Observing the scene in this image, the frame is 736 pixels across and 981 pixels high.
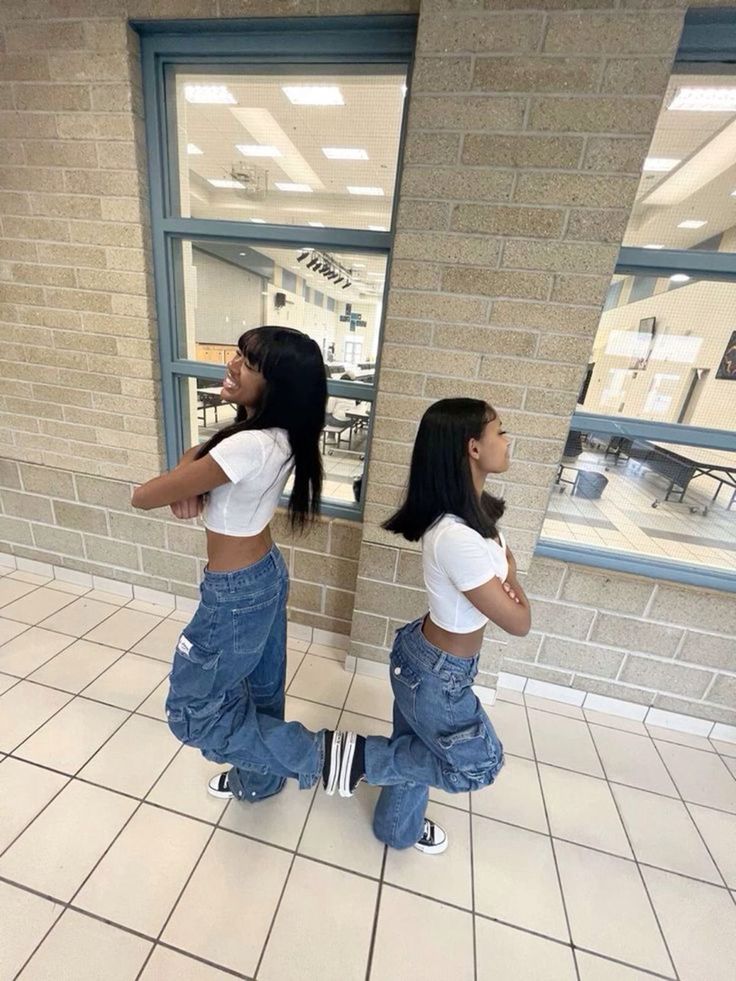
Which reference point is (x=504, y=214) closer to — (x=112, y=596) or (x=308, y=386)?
(x=308, y=386)

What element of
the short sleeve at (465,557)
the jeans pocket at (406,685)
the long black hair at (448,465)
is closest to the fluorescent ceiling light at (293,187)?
the long black hair at (448,465)

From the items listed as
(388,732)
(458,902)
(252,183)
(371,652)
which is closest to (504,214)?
(252,183)

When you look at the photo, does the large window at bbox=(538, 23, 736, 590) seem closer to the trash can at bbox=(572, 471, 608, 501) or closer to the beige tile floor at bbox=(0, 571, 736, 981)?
Result: the trash can at bbox=(572, 471, 608, 501)

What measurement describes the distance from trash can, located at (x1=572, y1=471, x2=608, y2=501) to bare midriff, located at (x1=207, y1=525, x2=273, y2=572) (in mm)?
1450

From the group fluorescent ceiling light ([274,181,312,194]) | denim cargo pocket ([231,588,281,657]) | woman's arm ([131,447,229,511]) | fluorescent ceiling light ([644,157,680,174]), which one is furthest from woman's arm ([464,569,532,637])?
fluorescent ceiling light ([274,181,312,194])

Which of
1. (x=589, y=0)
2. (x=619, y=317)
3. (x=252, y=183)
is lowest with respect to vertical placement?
(x=619, y=317)

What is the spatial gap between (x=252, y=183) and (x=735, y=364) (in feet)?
7.13

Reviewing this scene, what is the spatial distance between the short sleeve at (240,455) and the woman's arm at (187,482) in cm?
2

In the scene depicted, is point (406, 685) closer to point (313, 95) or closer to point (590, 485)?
point (590, 485)

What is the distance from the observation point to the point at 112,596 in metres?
2.44

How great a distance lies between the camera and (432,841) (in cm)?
134

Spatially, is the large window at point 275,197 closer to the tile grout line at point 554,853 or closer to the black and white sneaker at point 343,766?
the black and white sneaker at point 343,766

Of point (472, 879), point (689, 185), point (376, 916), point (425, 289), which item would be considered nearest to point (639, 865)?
point (472, 879)

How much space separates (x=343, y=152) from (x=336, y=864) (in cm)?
260
